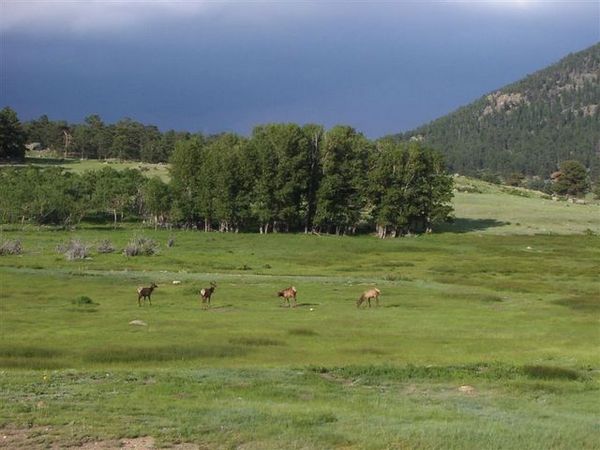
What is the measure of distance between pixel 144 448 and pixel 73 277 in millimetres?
41553

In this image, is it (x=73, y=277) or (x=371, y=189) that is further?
(x=371, y=189)

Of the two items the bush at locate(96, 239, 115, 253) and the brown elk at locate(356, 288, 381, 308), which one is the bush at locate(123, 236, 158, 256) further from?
the brown elk at locate(356, 288, 381, 308)

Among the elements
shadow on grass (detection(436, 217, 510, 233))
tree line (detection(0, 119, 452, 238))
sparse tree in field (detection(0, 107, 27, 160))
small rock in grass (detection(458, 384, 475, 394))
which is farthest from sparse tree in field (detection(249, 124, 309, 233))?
small rock in grass (detection(458, 384, 475, 394))

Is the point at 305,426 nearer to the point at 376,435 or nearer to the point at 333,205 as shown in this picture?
the point at 376,435

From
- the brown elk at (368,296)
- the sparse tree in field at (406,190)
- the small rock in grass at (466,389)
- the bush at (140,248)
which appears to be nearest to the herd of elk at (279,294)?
the brown elk at (368,296)

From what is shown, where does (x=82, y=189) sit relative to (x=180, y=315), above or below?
above

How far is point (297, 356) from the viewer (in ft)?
90.8

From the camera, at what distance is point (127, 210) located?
389 ft

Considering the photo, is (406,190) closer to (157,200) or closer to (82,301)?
A: (157,200)

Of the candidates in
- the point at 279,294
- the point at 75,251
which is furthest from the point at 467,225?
the point at 279,294

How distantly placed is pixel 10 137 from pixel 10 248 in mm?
100535

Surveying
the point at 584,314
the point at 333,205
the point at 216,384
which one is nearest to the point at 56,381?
the point at 216,384

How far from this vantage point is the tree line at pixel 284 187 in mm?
110562

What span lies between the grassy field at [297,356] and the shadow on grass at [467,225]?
4735 cm
